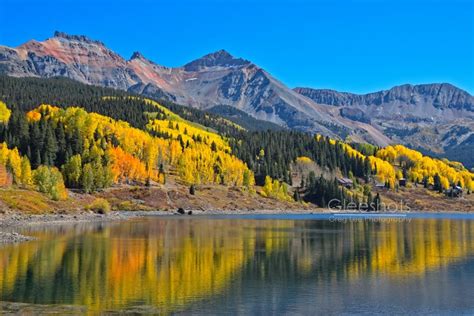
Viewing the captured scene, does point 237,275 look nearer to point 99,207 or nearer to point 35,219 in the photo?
point 35,219

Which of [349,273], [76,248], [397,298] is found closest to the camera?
[397,298]

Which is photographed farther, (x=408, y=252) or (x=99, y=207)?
(x=99, y=207)

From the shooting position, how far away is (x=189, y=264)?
58.4 m

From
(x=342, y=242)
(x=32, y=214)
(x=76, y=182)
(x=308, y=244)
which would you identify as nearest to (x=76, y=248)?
(x=308, y=244)

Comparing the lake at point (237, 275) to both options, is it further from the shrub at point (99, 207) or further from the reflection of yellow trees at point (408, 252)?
the shrub at point (99, 207)

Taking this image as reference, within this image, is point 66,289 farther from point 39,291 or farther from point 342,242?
point 342,242

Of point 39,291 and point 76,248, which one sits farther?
point 76,248

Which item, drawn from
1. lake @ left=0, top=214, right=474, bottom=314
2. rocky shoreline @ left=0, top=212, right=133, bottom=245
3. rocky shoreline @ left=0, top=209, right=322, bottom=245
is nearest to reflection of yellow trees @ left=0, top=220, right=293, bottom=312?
lake @ left=0, top=214, right=474, bottom=314

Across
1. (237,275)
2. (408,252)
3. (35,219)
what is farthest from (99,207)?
(237,275)

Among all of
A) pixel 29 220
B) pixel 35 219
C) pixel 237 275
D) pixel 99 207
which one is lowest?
pixel 237 275

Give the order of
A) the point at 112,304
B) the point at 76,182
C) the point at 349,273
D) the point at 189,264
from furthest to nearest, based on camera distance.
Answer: the point at 76,182 → the point at 189,264 → the point at 349,273 → the point at 112,304

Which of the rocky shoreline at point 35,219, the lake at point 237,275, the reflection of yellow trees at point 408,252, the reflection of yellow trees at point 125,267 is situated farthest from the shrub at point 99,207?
the reflection of yellow trees at point 408,252

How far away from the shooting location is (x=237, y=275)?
51531 mm

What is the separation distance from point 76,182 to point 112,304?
137 meters
